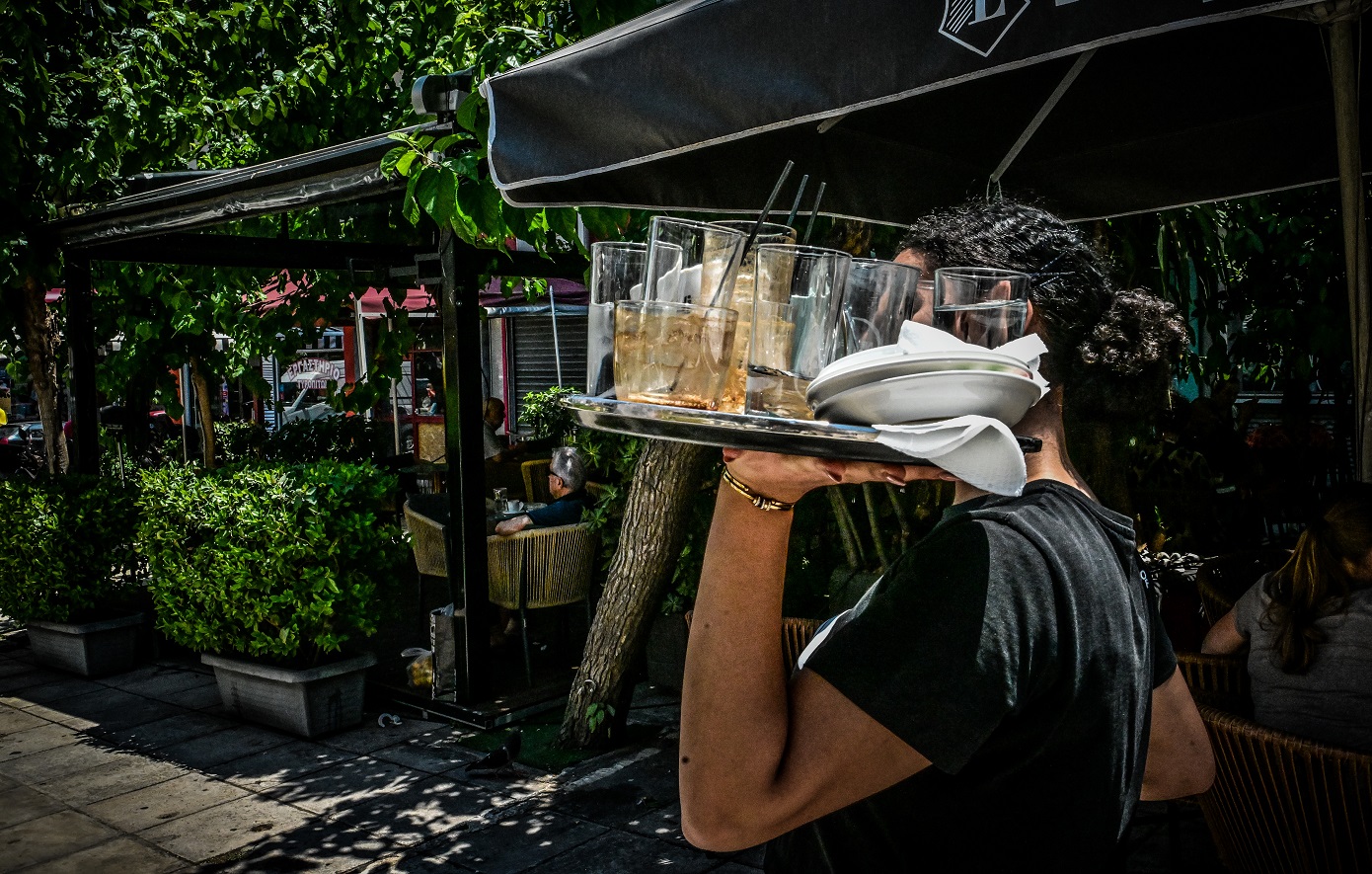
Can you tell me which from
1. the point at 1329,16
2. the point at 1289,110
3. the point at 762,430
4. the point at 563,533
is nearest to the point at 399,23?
the point at 563,533

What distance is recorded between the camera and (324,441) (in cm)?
1171

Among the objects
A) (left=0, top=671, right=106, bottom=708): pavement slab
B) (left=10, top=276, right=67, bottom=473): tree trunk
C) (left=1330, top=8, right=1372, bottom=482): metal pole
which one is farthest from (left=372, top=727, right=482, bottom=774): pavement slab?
(left=10, top=276, right=67, bottom=473): tree trunk

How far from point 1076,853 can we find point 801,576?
476 cm

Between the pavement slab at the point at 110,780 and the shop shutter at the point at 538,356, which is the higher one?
the shop shutter at the point at 538,356

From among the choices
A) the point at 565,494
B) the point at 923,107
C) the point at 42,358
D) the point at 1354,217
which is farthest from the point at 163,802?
the point at 42,358

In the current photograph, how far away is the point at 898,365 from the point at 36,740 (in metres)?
6.38

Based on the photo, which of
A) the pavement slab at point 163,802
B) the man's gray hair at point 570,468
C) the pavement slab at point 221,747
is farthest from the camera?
the man's gray hair at point 570,468

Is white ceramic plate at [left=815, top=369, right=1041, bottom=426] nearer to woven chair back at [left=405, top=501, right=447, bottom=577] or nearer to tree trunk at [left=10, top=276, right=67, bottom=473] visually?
woven chair back at [left=405, top=501, right=447, bottom=577]

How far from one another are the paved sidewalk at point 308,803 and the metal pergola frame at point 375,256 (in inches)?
31.0

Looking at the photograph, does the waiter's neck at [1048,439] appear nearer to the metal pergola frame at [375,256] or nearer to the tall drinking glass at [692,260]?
the tall drinking glass at [692,260]

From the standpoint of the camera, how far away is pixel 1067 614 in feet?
4.17

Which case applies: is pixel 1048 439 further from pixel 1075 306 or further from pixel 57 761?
pixel 57 761

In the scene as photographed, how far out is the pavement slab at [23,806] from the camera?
479 cm

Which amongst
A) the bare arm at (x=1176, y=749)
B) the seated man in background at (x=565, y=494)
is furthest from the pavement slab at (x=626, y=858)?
the bare arm at (x=1176, y=749)
